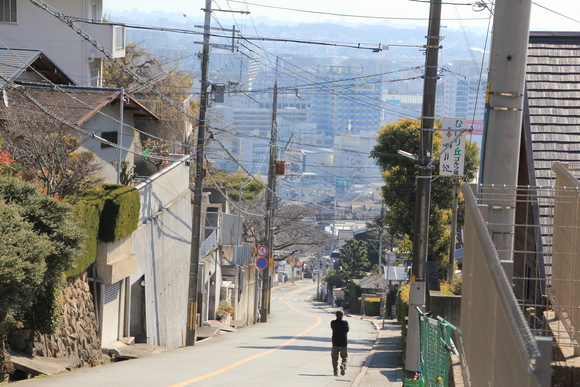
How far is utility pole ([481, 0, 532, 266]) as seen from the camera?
6957mm

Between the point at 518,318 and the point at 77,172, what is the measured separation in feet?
52.8

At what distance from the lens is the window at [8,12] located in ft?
106

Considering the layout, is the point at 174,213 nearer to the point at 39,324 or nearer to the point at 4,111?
the point at 4,111

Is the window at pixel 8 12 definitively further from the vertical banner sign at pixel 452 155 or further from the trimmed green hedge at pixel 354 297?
the trimmed green hedge at pixel 354 297

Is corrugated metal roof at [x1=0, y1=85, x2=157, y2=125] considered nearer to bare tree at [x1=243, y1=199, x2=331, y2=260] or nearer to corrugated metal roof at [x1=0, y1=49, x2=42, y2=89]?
corrugated metal roof at [x1=0, y1=49, x2=42, y2=89]

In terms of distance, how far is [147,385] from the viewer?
12.3 m

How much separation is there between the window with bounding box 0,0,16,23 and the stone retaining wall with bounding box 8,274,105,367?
1956 centimetres

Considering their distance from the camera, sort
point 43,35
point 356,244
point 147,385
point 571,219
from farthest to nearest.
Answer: point 356,244 → point 43,35 → point 147,385 → point 571,219

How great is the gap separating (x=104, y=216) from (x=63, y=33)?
60.4ft

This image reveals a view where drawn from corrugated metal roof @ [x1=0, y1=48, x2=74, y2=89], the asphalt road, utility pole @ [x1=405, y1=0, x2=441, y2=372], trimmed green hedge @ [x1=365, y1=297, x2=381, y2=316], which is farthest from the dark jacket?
trimmed green hedge @ [x1=365, y1=297, x2=381, y2=316]

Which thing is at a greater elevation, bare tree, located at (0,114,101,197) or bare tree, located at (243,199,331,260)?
bare tree, located at (0,114,101,197)

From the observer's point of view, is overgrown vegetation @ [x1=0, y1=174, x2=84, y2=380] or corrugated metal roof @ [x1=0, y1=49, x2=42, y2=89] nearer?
overgrown vegetation @ [x1=0, y1=174, x2=84, y2=380]

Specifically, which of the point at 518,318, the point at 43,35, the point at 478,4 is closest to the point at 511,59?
the point at 518,318

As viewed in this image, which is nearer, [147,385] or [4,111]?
[147,385]
